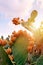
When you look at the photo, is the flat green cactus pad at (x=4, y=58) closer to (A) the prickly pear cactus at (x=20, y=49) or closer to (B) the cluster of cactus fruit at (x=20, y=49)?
(B) the cluster of cactus fruit at (x=20, y=49)

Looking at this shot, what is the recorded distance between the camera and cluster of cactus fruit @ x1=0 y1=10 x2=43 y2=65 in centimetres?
231

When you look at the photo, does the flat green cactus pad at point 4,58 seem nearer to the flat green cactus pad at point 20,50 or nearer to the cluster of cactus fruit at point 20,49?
the cluster of cactus fruit at point 20,49

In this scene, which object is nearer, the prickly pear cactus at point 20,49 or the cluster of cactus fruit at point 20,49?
the cluster of cactus fruit at point 20,49

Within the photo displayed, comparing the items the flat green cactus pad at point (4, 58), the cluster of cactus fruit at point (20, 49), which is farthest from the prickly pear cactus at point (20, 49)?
the flat green cactus pad at point (4, 58)

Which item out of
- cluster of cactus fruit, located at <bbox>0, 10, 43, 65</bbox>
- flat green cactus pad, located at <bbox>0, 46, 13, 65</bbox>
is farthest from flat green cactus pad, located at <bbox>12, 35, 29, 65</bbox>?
flat green cactus pad, located at <bbox>0, 46, 13, 65</bbox>

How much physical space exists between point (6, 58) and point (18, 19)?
1.45ft

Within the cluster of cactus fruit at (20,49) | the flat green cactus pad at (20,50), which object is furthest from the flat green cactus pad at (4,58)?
the flat green cactus pad at (20,50)

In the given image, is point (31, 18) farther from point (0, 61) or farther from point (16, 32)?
point (0, 61)

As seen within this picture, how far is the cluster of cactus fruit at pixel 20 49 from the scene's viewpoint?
231 cm

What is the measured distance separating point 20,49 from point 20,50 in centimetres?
1

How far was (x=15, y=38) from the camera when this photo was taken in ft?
8.00

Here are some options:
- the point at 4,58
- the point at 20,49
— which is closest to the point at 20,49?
the point at 20,49

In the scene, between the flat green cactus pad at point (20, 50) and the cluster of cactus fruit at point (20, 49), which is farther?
the flat green cactus pad at point (20, 50)

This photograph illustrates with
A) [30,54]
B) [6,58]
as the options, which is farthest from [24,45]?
[6,58]
